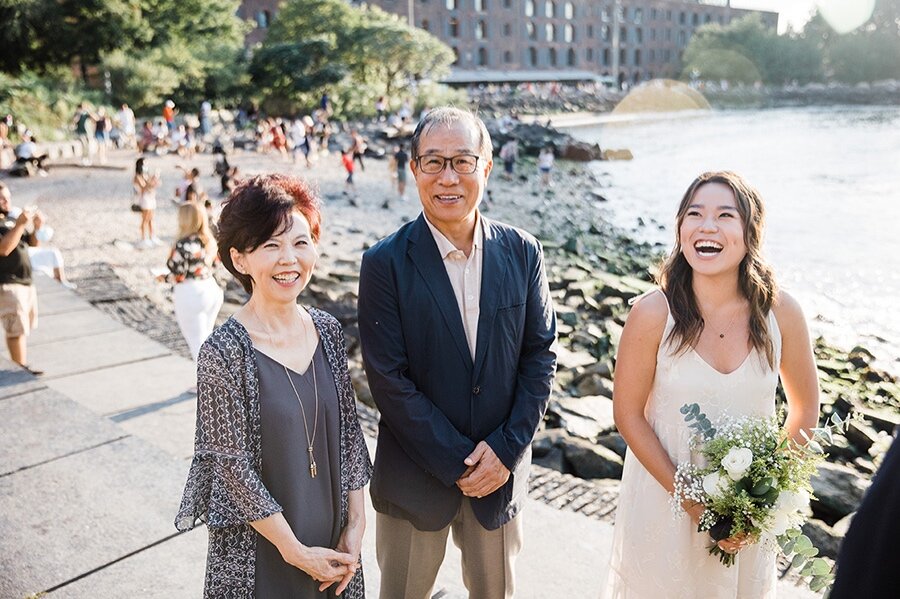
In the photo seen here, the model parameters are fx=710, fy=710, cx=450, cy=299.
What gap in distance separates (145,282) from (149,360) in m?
4.30

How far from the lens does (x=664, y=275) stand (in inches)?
106

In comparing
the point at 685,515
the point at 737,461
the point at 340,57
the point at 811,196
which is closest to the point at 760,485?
the point at 737,461

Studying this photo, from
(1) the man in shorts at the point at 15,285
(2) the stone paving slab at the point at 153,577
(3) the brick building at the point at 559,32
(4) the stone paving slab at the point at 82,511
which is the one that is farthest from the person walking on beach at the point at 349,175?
(3) the brick building at the point at 559,32

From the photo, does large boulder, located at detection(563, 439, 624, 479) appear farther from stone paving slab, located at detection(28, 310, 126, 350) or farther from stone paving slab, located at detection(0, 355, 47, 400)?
stone paving slab, located at detection(28, 310, 126, 350)

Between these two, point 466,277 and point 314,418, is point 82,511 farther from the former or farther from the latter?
point 466,277

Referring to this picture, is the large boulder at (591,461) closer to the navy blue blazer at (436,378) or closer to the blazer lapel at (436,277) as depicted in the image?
the navy blue blazer at (436,378)

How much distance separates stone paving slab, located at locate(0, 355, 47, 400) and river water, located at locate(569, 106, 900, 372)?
19.6 ft

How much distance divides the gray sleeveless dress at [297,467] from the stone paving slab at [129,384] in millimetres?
3224

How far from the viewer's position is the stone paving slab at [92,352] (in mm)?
5824

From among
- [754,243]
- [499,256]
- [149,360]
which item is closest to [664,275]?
[754,243]

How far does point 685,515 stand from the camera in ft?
8.52

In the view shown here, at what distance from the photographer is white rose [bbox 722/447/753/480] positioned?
7.25 feet

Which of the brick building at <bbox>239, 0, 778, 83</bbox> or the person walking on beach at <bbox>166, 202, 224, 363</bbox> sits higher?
the brick building at <bbox>239, 0, 778, 83</bbox>

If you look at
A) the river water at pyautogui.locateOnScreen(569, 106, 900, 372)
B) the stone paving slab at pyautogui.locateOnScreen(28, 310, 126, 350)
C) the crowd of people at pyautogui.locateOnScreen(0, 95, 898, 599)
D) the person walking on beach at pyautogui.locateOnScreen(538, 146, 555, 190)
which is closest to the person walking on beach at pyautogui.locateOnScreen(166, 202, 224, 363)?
the stone paving slab at pyautogui.locateOnScreen(28, 310, 126, 350)
